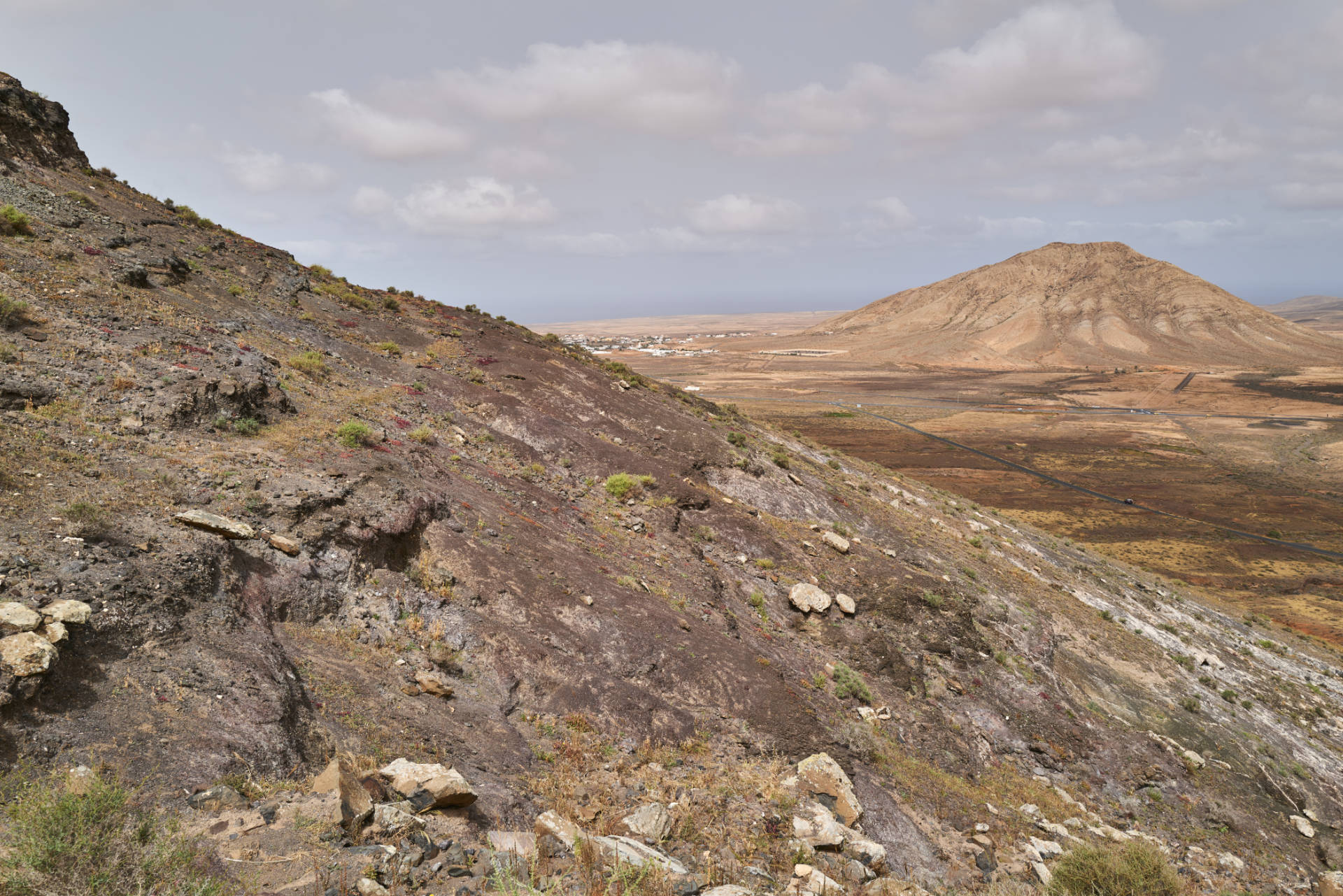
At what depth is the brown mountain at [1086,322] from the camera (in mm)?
141250

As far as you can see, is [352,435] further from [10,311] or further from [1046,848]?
[1046,848]

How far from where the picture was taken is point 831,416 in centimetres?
9006

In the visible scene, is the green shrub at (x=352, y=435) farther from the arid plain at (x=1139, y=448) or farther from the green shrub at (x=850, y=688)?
the arid plain at (x=1139, y=448)

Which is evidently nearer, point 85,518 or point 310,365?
point 85,518

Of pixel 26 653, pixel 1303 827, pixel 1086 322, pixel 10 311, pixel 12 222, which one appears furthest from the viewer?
pixel 1086 322

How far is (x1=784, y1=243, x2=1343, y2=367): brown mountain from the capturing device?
463 ft

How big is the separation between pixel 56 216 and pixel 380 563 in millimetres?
18064

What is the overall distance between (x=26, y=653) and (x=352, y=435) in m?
8.56

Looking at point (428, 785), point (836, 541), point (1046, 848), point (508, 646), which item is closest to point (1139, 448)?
point (836, 541)

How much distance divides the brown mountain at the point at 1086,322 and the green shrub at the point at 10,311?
16245 centimetres

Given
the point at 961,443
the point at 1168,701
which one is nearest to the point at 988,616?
the point at 1168,701

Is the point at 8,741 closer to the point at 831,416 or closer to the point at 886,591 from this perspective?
the point at 886,591

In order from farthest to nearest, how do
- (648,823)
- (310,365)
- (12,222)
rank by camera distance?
(310,365), (12,222), (648,823)

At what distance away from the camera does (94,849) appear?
427 cm
